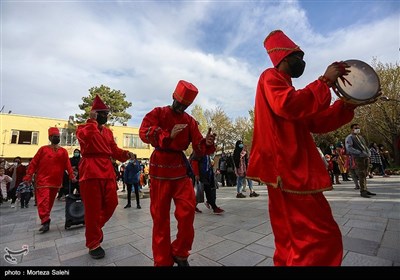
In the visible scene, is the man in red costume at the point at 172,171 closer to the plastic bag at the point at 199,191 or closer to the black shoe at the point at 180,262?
the black shoe at the point at 180,262

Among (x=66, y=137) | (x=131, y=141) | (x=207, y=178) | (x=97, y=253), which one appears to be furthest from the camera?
(x=131, y=141)

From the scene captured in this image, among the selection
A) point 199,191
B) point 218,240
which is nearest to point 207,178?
point 199,191

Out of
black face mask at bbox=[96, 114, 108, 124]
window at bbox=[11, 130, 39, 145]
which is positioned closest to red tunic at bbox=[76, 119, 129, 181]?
black face mask at bbox=[96, 114, 108, 124]

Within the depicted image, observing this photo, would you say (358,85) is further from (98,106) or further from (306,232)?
(98,106)

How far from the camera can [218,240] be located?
11.9 ft

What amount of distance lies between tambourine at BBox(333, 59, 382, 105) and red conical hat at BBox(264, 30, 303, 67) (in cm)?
43

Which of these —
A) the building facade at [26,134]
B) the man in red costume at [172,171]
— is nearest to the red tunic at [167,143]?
the man in red costume at [172,171]

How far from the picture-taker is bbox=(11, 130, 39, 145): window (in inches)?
1174

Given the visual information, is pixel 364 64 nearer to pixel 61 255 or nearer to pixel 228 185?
pixel 61 255

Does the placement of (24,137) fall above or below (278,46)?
above

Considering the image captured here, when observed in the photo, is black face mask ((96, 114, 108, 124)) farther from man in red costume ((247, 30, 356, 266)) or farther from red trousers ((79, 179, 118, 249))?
man in red costume ((247, 30, 356, 266))

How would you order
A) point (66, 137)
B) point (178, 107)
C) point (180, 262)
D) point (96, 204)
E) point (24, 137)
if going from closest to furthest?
point (180, 262) → point (178, 107) → point (96, 204) → point (24, 137) → point (66, 137)

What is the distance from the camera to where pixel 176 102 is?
9.71 ft

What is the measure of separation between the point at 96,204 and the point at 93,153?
81 cm
